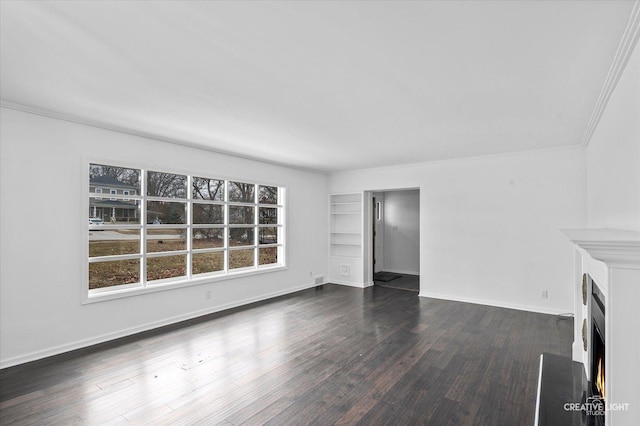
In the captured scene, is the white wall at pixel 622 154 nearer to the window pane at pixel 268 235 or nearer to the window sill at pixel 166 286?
the window sill at pixel 166 286

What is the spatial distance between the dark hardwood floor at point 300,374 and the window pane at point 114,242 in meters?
Answer: 1.10

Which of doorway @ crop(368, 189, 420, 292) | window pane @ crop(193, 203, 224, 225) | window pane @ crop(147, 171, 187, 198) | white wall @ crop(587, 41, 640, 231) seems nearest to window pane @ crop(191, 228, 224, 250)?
window pane @ crop(193, 203, 224, 225)

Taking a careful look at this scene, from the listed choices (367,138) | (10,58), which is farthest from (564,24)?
(10,58)

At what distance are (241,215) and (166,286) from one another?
1.79m

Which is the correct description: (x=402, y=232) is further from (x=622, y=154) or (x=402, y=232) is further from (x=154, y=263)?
(x=622, y=154)

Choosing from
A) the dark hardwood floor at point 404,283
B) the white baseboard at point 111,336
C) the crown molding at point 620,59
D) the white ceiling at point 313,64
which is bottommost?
the dark hardwood floor at point 404,283

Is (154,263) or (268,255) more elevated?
(154,263)

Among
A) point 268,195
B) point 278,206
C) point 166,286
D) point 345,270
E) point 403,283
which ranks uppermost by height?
point 268,195

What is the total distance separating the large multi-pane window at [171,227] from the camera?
402cm

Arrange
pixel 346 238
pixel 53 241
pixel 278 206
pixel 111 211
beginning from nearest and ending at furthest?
1. pixel 53 241
2. pixel 111 211
3. pixel 278 206
4. pixel 346 238

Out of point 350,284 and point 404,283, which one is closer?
point 350,284

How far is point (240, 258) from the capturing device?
A: 5758 millimetres

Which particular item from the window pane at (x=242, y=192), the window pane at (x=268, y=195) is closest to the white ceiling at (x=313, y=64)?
the window pane at (x=242, y=192)

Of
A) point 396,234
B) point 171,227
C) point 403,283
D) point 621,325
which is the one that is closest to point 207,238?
point 171,227
